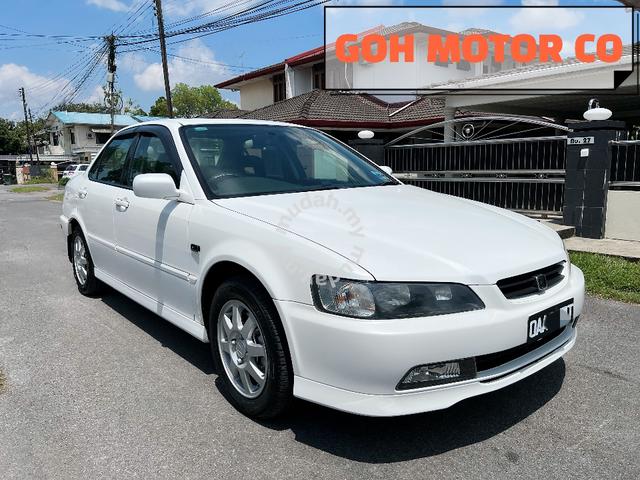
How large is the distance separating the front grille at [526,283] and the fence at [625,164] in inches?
222

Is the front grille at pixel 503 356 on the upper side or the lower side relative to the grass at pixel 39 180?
upper

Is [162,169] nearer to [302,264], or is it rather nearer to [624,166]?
[302,264]

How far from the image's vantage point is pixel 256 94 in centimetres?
2719

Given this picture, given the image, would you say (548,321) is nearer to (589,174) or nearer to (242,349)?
(242,349)

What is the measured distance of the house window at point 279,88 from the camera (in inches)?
981

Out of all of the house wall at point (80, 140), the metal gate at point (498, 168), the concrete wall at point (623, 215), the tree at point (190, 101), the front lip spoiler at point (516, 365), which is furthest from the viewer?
the tree at point (190, 101)

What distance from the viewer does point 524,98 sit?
13930 millimetres

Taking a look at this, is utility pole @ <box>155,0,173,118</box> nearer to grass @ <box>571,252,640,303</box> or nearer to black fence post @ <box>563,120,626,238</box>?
black fence post @ <box>563,120,626,238</box>

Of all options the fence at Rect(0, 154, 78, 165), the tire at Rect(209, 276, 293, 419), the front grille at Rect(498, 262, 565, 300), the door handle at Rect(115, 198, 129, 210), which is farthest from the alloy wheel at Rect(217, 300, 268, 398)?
the fence at Rect(0, 154, 78, 165)

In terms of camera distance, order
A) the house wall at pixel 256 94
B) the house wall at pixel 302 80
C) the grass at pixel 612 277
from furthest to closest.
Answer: the house wall at pixel 256 94, the house wall at pixel 302 80, the grass at pixel 612 277

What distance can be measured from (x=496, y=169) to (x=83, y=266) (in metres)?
7.02

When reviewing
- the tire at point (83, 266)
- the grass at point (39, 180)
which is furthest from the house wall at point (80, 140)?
the tire at point (83, 266)

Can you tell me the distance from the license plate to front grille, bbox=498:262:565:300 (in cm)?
11

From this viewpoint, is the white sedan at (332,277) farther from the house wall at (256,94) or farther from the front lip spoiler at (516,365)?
the house wall at (256,94)
